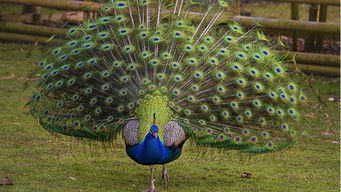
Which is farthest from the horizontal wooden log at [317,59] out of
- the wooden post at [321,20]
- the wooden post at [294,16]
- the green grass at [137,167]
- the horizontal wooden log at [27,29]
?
the horizontal wooden log at [27,29]

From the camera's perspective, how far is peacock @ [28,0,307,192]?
6141 mm

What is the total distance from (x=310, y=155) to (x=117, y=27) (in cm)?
255

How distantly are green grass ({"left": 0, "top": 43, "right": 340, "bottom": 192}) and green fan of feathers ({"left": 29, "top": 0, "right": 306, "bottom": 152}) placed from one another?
344mm

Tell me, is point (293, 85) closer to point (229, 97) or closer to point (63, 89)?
point (229, 97)

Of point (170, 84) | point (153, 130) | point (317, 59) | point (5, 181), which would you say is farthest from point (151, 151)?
point (317, 59)

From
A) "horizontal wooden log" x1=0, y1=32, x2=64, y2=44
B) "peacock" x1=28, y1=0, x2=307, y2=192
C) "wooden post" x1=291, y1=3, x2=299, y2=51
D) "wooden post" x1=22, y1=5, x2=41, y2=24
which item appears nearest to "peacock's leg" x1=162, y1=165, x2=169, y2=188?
"peacock" x1=28, y1=0, x2=307, y2=192

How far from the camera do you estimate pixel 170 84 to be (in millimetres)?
6188

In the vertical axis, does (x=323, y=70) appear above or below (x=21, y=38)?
below

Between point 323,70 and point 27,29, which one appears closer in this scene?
point 323,70

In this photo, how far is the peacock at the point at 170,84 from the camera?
614 cm

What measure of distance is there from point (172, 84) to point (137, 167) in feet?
3.80

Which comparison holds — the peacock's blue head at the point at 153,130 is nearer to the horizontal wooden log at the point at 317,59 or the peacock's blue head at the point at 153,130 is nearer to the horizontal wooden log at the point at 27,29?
the horizontal wooden log at the point at 317,59

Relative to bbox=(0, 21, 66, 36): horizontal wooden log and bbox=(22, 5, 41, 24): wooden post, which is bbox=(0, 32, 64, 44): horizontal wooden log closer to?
bbox=(0, 21, 66, 36): horizontal wooden log

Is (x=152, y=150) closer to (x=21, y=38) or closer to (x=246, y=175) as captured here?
(x=246, y=175)
